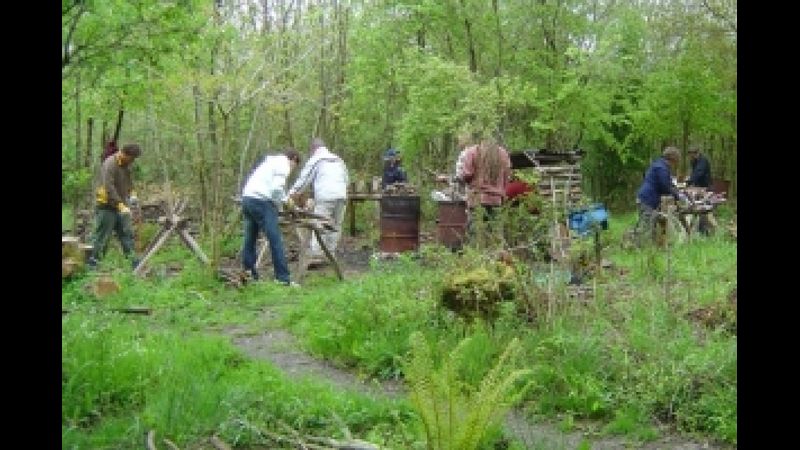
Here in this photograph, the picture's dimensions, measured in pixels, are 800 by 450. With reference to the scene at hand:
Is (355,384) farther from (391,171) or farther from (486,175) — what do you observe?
(391,171)

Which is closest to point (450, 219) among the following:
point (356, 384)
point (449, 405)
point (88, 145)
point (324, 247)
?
point (324, 247)

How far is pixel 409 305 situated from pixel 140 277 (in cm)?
479

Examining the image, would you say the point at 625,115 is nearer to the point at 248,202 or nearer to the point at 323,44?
the point at 323,44

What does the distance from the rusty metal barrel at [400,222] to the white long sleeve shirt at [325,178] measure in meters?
1.06

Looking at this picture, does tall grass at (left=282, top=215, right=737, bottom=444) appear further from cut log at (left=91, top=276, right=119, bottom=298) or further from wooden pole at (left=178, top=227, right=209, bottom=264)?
wooden pole at (left=178, top=227, right=209, bottom=264)

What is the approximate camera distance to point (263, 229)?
11.7m

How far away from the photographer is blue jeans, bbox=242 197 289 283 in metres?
11.5

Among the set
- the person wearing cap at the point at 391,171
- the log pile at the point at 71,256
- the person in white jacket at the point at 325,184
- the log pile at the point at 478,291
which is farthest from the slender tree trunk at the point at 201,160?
the log pile at the point at 478,291

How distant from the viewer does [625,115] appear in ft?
76.5

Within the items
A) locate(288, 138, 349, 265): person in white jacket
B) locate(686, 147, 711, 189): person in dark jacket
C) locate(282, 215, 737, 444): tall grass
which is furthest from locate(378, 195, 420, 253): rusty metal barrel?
locate(686, 147, 711, 189): person in dark jacket

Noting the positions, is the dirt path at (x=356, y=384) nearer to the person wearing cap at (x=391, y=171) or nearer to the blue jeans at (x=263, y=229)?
the blue jeans at (x=263, y=229)

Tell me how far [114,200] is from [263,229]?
2365 mm

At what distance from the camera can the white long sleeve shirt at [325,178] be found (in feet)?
44.6
